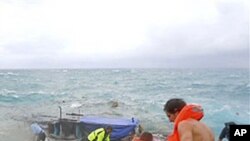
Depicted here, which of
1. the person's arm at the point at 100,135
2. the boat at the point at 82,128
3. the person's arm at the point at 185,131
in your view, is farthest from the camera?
the boat at the point at 82,128

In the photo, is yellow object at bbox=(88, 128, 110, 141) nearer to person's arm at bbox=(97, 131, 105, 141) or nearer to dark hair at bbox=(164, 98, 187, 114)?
person's arm at bbox=(97, 131, 105, 141)

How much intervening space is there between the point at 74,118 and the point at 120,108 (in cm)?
1306

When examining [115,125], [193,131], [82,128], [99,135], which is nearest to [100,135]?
[99,135]

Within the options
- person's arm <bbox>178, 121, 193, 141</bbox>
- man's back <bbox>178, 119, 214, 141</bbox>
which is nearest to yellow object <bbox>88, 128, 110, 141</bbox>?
man's back <bbox>178, 119, 214, 141</bbox>

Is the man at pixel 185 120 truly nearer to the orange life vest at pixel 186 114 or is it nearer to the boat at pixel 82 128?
the orange life vest at pixel 186 114

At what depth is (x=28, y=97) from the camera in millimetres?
37531

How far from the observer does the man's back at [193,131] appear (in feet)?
8.36

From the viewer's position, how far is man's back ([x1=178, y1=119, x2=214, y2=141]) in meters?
A: 2.55

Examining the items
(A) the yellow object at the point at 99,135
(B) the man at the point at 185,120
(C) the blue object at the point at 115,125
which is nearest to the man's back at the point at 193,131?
(B) the man at the point at 185,120

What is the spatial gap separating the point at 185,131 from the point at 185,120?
0.24ft

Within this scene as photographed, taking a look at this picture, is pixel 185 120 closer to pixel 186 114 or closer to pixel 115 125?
pixel 186 114

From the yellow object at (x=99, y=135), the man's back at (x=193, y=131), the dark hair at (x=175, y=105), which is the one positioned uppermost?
the dark hair at (x=175, y=105)

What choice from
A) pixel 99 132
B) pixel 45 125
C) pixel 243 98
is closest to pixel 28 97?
pixel 243 98

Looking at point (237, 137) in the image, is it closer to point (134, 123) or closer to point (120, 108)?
point (134, 123)
